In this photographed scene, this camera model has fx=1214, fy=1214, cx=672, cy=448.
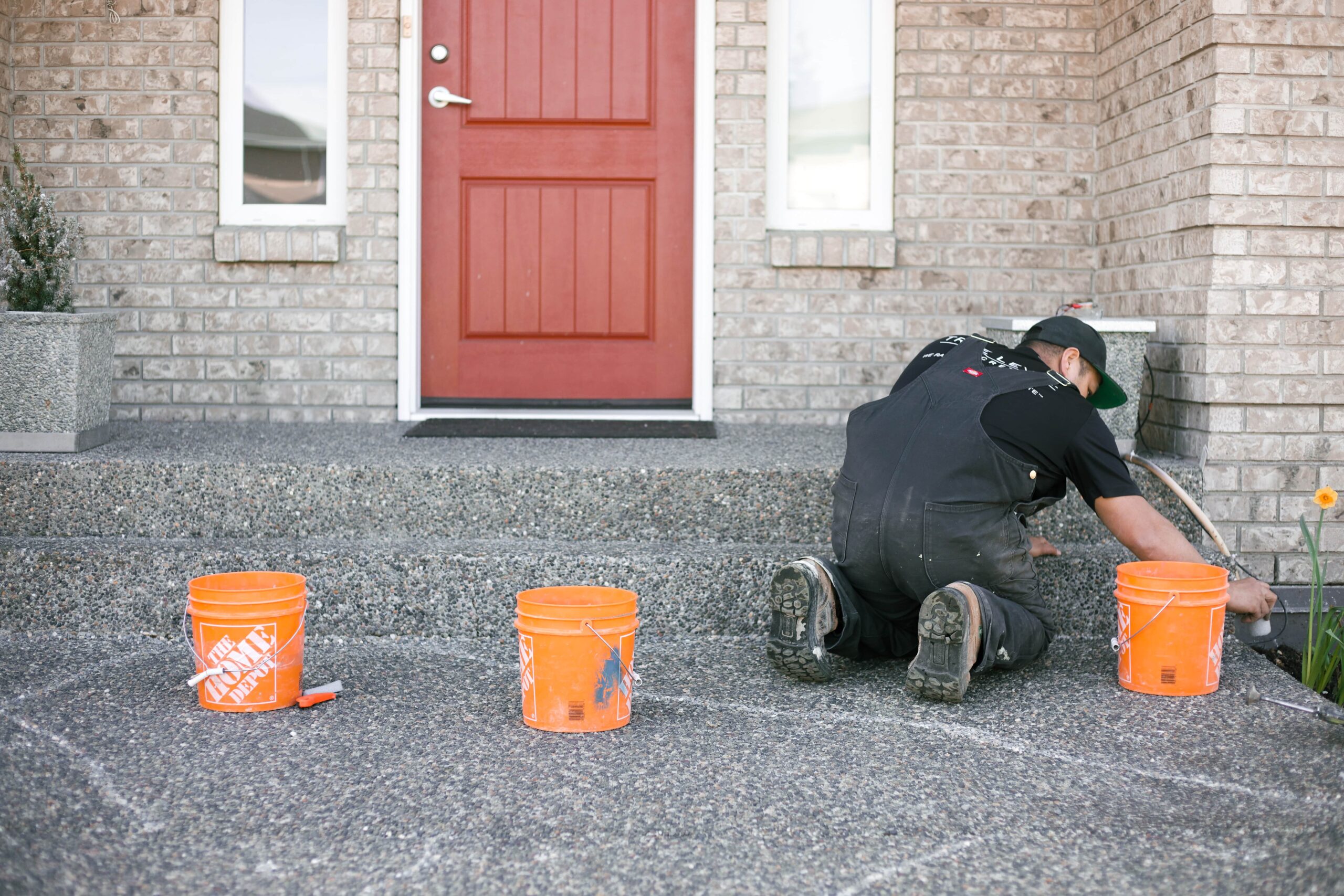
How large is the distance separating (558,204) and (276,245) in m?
1.21

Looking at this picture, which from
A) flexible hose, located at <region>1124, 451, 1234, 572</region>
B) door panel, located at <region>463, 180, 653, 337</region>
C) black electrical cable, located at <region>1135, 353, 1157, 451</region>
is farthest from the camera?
door panel, located at <region>463, 180, 653, 337</region>

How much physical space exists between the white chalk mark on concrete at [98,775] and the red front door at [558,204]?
280 cm

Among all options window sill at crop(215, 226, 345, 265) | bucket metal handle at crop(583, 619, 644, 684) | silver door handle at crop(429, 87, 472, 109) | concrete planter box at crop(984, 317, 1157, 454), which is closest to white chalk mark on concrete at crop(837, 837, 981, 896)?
bucket metal handle at crop(583, 619, 644, 684)

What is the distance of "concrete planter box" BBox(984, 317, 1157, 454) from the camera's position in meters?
4.14

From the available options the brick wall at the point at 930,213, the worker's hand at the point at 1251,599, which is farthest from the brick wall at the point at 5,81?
the worker's hand at the point at 1251,599

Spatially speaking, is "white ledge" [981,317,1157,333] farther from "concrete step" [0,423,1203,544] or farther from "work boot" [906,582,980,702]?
"work boot" [906,582,980,702]

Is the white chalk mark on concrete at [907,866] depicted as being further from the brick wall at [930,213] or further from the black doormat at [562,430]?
the brick wall at [930,213]

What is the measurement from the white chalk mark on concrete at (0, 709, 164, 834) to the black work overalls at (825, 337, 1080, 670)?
1.72m

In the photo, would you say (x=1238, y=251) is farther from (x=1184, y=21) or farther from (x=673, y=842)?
(x=673, y=842)

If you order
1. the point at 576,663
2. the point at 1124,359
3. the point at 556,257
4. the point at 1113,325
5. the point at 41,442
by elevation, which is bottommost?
the point at 576,663

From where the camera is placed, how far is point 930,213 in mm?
5223

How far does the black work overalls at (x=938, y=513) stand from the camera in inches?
121

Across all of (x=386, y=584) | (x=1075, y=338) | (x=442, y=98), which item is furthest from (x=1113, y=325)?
(x=442, y=98)

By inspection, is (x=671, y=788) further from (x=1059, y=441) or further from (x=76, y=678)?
(x=76, y=678)
